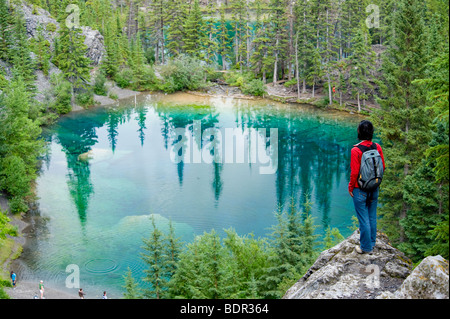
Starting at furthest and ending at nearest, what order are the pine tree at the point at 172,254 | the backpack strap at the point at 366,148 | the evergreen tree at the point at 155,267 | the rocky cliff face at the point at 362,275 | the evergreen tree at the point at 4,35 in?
the evergreen tree at the point at 4,35
the pine tree at the point at 172,254
the evergreen tree at the point at 155,267
the backpack strap at the point at 366,148
the rocky cliff face at the point at 362,275

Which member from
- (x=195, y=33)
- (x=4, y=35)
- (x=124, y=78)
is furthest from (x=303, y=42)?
(x=4, y=35)

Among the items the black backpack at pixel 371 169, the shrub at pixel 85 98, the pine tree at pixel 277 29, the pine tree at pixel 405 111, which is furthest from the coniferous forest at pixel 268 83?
the black backpack at pixel 371 169

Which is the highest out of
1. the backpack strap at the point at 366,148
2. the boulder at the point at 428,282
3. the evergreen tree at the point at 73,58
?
the evergreen tree at the point at 73,58

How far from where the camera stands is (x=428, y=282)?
7.33 metres

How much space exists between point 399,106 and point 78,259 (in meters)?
21.8

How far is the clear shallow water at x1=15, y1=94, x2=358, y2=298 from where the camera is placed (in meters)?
30.2

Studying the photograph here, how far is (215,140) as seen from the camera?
171 feet

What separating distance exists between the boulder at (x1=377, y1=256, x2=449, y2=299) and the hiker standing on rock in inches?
65.4

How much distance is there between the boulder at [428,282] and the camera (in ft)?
23.5

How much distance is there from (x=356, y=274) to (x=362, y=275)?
12 centimetres

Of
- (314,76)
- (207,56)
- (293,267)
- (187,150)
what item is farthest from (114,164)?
(207,56)

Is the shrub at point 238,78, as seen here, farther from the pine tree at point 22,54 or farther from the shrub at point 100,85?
the pine tree at point 22,54

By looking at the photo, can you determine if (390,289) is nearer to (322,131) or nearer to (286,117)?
(322,131)

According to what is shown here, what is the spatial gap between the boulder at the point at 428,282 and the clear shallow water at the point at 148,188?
51.8ft
